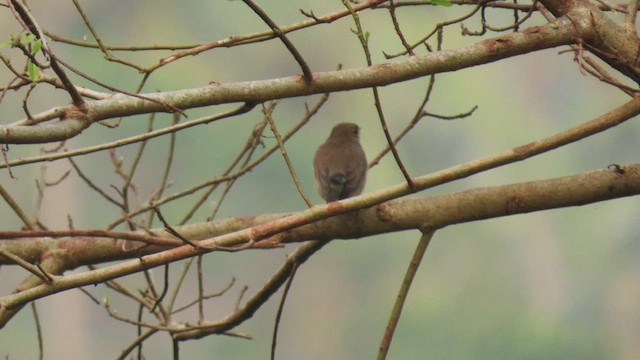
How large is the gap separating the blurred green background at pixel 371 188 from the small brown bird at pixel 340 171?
112 centimetres

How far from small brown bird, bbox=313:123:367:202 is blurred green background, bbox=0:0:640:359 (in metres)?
1.12

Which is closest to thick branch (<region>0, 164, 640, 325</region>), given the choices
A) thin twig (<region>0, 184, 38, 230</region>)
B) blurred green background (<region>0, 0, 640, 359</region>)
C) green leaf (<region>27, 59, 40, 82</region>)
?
thin twig (<region>0, 184, 38, 230</region>)

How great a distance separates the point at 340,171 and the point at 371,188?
150cm

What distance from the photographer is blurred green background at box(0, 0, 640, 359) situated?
178 inches

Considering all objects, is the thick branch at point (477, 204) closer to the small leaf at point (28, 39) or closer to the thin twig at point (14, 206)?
the thin twig at point (14, 206)

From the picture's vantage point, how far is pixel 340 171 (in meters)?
3.27

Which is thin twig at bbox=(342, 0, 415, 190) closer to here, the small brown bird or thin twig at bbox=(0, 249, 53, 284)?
thin twig at bbox=(0, 249, 53, 284)

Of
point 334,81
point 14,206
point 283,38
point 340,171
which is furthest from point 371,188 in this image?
point 283,38

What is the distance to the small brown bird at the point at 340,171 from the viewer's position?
10.6 ft

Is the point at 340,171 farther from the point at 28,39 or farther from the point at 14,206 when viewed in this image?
the point at 28,39

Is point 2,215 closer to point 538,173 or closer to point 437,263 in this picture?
point 437,263

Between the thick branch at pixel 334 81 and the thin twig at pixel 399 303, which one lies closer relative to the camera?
the thick branch at pixel 334 81

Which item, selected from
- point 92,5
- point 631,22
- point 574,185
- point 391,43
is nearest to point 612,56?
point 631,22

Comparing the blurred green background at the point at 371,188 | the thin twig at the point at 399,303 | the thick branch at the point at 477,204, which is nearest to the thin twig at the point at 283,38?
the thick branch at the point at 477,204
